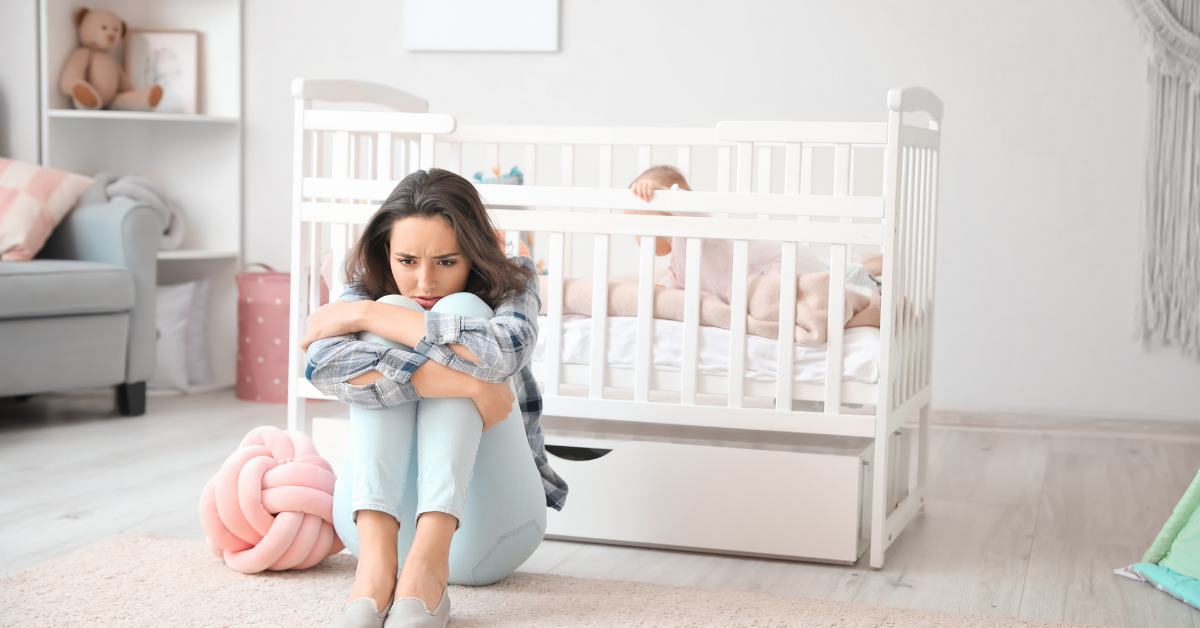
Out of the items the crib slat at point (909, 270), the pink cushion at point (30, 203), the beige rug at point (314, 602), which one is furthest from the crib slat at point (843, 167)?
the pink cushion at point (30, 203)

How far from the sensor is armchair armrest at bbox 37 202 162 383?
290 centimetres

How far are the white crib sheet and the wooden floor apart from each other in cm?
32

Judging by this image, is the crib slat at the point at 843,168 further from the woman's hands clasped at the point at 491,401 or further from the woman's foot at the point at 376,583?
the woman's foot at the point at 376,583

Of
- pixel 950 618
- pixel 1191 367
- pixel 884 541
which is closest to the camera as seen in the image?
pixel 950 618

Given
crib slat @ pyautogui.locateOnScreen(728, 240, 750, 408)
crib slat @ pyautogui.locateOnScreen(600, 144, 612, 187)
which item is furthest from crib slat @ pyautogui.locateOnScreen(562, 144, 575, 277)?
crib slat @ pyautogui.locateOnScreen(728, 240, 750, 408)

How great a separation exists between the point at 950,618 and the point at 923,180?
0.84m

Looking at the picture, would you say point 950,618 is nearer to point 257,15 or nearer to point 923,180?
point 923,180

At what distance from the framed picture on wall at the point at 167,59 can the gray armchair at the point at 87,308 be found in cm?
68

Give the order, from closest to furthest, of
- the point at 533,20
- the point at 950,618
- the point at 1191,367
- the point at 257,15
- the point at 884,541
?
the point at 950,618, the point at 884,541, the point at 1191,367, the point at 533,20, the point at 257,15

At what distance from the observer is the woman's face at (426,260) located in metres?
1.44

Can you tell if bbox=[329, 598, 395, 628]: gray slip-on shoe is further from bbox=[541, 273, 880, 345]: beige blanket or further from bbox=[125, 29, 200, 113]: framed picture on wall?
bbox=[125, 29, 200, 113]: framed picture on wall

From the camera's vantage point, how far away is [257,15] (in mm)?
3523

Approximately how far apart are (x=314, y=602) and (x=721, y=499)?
0.69 m

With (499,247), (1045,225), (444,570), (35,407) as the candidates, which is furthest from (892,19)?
(35,407)
